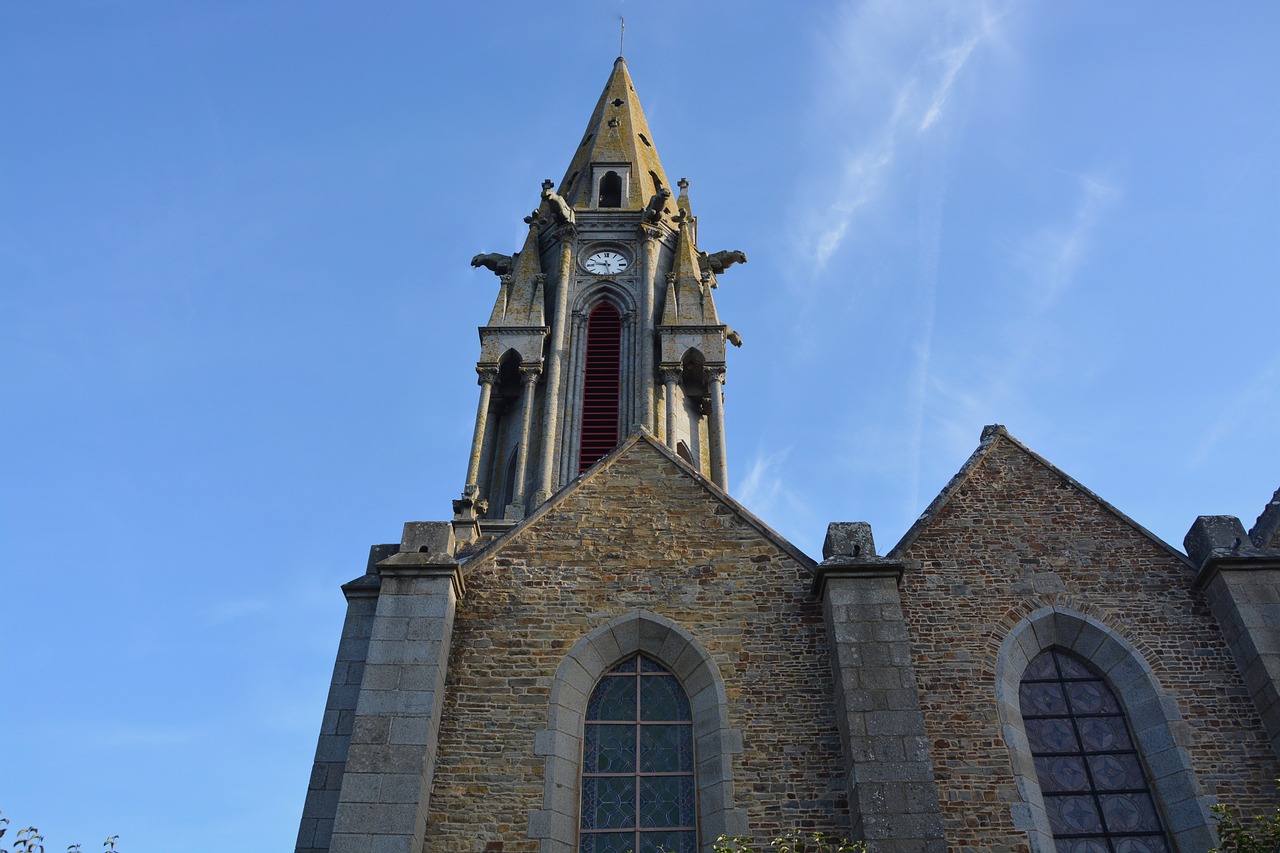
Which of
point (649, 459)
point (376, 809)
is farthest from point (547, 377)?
point (376, 809)

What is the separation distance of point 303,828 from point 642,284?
1721 centimetres

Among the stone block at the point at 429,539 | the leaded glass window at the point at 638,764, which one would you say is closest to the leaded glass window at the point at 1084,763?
the leaded glass window at the point at 638,764

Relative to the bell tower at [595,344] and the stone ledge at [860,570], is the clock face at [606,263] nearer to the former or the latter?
the bell tower at [595,344]

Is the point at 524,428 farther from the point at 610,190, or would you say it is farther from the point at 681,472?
the point at 681,472

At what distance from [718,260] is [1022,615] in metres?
18.0

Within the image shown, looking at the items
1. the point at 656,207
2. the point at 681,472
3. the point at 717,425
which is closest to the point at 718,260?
the point at 656,207

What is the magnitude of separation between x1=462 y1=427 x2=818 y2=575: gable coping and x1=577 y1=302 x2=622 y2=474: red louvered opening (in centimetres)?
869

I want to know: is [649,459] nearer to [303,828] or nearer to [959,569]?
[959,569]

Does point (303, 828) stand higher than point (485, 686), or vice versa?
point (485, 686)

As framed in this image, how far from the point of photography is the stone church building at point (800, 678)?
10.2 meters

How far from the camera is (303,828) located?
1031 cm

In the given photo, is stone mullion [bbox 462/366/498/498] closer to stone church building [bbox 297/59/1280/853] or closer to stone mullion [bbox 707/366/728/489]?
stone mullion [bbox 707/366/728/489]

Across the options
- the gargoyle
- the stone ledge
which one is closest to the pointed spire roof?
the gargoyle

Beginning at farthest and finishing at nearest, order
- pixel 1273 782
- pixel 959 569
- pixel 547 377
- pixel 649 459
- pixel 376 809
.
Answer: pixel 547 377, pixel 649 459, pixel 959 569, pixel 1273 782, pixel 376 809
